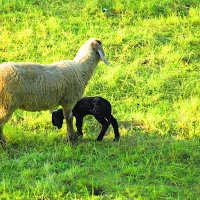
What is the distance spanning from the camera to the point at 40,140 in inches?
213

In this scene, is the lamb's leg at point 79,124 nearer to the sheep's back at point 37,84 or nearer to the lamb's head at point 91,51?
the sheep's back at point 37,84

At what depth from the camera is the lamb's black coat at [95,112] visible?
211 inches

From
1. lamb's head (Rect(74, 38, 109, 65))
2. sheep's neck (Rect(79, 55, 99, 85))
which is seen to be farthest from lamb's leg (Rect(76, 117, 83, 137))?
lamb's head (Rect(74, 38, 109, 65))

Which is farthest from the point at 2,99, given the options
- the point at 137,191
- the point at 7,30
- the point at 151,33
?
the point at 151,33

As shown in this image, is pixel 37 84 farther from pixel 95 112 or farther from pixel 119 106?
pixel 119 106

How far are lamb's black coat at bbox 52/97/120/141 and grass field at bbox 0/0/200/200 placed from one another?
0.64 feet

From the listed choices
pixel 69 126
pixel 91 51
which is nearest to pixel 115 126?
pixel 69 126

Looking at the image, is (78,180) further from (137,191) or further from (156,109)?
(156,109)

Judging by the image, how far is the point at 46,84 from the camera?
5020 millimetres

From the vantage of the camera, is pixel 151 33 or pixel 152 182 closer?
pixel 152 182

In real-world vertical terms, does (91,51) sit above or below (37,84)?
above

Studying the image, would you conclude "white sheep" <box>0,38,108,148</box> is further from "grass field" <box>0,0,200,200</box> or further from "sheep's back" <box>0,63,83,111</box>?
"grass field" <box>0,0,200,200</box>

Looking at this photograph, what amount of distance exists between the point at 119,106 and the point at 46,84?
210cm

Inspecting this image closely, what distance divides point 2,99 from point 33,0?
629 cm
